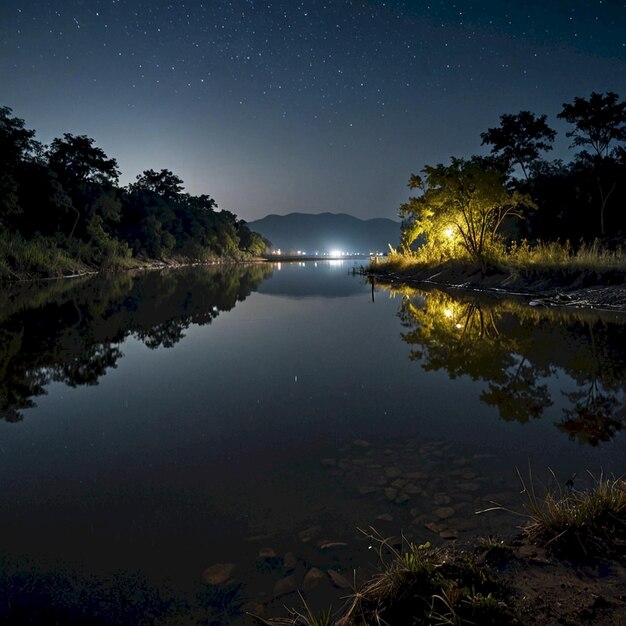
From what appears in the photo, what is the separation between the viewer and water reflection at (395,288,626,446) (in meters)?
6.48

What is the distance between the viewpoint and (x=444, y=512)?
3.89 meters

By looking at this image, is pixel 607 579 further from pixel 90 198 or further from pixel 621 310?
pixel 90 198

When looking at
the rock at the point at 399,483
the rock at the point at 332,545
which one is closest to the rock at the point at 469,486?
the rock at the point at 399,483

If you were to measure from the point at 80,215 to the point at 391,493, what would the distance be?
5278 centimetres

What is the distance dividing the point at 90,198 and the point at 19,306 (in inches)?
1457

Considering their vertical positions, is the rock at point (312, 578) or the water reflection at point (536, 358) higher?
the water reflection at point (536, 358)

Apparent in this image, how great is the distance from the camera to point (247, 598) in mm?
2914

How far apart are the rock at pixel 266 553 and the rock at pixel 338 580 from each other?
1.48ft

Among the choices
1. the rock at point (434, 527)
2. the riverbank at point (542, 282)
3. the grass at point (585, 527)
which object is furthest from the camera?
the riverbank at point (542, 282)

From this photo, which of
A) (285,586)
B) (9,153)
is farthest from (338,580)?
(9,153)

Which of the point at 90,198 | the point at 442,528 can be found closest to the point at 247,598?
the point at 442,528

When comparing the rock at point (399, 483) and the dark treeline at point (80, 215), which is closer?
the rock at point (399, 483)

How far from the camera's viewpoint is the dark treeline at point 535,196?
29.7 metres

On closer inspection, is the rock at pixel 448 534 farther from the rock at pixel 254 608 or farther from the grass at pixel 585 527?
the rock at pixel 254 608
